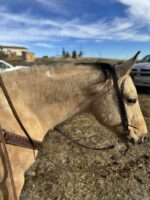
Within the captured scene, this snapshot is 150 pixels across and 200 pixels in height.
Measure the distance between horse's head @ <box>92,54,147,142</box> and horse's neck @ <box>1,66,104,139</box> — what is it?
110 millimetres

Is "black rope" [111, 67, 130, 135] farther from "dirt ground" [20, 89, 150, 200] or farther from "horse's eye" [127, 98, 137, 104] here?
"dirt ground" [20, 89, 150, 200]

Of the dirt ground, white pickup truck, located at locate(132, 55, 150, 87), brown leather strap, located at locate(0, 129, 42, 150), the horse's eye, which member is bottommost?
the dirt ground

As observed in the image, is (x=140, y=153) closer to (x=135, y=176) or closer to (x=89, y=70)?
(x=135, y=176)

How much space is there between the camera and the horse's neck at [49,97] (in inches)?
85.4

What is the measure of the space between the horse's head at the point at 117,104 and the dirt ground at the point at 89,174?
103 centimetres

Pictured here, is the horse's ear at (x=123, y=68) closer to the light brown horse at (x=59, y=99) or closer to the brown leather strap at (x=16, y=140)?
the light brown horse at (x=59, y=99)

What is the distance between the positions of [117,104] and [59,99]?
0.52m

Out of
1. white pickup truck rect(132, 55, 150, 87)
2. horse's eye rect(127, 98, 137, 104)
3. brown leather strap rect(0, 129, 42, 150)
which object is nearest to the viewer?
brown leather strap rect(0, 129, 42, 150)

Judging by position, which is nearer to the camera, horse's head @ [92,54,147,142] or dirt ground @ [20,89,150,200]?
horse's head @ [92,54,147,142]

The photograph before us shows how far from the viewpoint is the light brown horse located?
2090 mm

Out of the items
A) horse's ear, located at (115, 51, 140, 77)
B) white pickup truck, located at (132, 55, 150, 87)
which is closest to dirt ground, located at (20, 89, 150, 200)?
horse's ear, located at (115, 51, 140, 77)

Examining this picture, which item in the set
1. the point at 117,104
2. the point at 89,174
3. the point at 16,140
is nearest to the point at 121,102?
the point at 117,104

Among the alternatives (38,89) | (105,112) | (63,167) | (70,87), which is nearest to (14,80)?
(38,89)

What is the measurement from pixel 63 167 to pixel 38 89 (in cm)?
223
